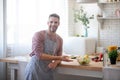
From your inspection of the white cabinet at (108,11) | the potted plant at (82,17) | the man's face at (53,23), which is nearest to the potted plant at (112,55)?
the man's face at (53,23)

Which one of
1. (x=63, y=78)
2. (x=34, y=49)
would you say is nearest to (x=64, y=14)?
(x=63, y=78)

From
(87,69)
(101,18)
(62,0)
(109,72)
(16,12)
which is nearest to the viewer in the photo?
(109,72)

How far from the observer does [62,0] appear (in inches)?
185

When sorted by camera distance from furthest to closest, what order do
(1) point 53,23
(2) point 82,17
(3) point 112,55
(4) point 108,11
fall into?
(2) point 82,17
(4) point 108,11
(1) point 53,23
(3) point 112,55

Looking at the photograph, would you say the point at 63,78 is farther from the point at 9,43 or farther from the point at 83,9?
the point at 83,9

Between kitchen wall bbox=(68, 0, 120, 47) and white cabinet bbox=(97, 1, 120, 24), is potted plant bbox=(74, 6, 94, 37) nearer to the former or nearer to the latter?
kitchen wall bbox=(68, 0, 120, 47)

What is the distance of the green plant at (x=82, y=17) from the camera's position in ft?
15.1

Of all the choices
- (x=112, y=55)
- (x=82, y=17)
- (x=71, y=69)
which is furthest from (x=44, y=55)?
(x=82, y=17)

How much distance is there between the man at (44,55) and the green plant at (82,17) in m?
2.06

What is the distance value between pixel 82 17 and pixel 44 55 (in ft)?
7.51

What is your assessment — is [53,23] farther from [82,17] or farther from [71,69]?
[82,17]

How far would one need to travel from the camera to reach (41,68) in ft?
8.38

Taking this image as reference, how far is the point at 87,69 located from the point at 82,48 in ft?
6.24

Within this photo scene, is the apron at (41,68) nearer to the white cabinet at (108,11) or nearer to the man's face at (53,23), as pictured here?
the man's face at (53,23)
